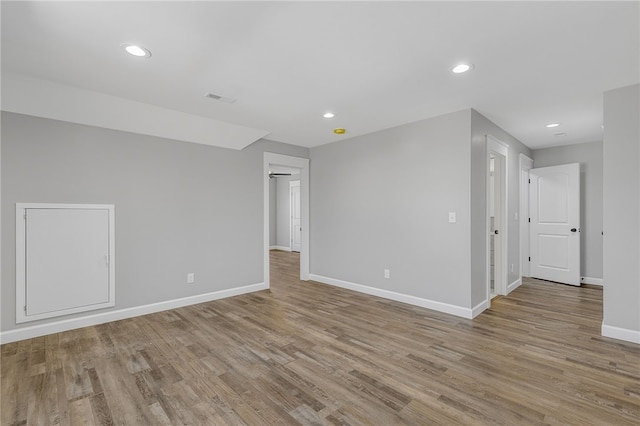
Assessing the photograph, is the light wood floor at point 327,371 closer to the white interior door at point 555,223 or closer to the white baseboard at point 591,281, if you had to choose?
the white interior door at point 555,223

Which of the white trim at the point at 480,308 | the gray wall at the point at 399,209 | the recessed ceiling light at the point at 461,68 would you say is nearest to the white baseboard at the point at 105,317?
the gray wall at the point at 399,209

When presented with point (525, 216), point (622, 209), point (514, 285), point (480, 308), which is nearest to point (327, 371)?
point (480, 308)

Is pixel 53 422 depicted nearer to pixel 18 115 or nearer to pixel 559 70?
pixel 18 115

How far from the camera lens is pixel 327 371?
238 cm

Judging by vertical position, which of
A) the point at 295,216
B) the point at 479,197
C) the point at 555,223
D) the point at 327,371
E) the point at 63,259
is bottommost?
the point at 327,371

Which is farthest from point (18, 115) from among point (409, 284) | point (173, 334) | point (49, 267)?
point (409, 284)

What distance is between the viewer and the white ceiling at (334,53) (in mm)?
1836

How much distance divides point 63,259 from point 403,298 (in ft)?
13.6

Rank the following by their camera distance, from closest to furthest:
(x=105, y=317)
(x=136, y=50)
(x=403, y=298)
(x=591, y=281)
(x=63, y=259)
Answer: (x=136, y=50) → (x=63, y=259) → (x=105, y=317) → (x=403, y=298) → (x=591, y=281)

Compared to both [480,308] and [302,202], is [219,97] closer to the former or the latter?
[302,202]

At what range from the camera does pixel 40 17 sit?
6.17 ft

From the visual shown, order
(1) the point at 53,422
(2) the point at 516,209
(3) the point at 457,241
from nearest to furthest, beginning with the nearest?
(1) the point at 53,422 < (3) the point at 457,241 < (2) the point at 516,209

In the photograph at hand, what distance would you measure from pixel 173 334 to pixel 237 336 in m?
0.69

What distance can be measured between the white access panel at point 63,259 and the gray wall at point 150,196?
0.27 feet
